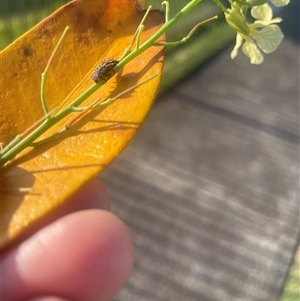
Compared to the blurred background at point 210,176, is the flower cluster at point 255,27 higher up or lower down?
higher up

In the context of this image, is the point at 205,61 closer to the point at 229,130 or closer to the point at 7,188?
the point at 229,130

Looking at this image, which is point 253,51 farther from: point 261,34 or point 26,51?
point 26,51

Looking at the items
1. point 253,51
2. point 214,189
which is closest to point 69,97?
point 253,51

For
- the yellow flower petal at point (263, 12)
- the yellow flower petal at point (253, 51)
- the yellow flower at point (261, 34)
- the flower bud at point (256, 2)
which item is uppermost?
the flower bud at point (256, 2)

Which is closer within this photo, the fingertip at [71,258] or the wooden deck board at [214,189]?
the fingertip at [71,258]

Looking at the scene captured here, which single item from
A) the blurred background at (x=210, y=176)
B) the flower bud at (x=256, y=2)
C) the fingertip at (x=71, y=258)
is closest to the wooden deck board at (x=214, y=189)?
the blurred background at (x=210, y=176)

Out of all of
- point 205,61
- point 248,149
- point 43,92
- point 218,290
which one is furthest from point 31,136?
point 205,61

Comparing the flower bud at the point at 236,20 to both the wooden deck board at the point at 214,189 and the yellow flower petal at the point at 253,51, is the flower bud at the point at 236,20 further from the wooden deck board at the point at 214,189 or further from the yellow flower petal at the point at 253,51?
the wooden deck board at the point at 214,189
